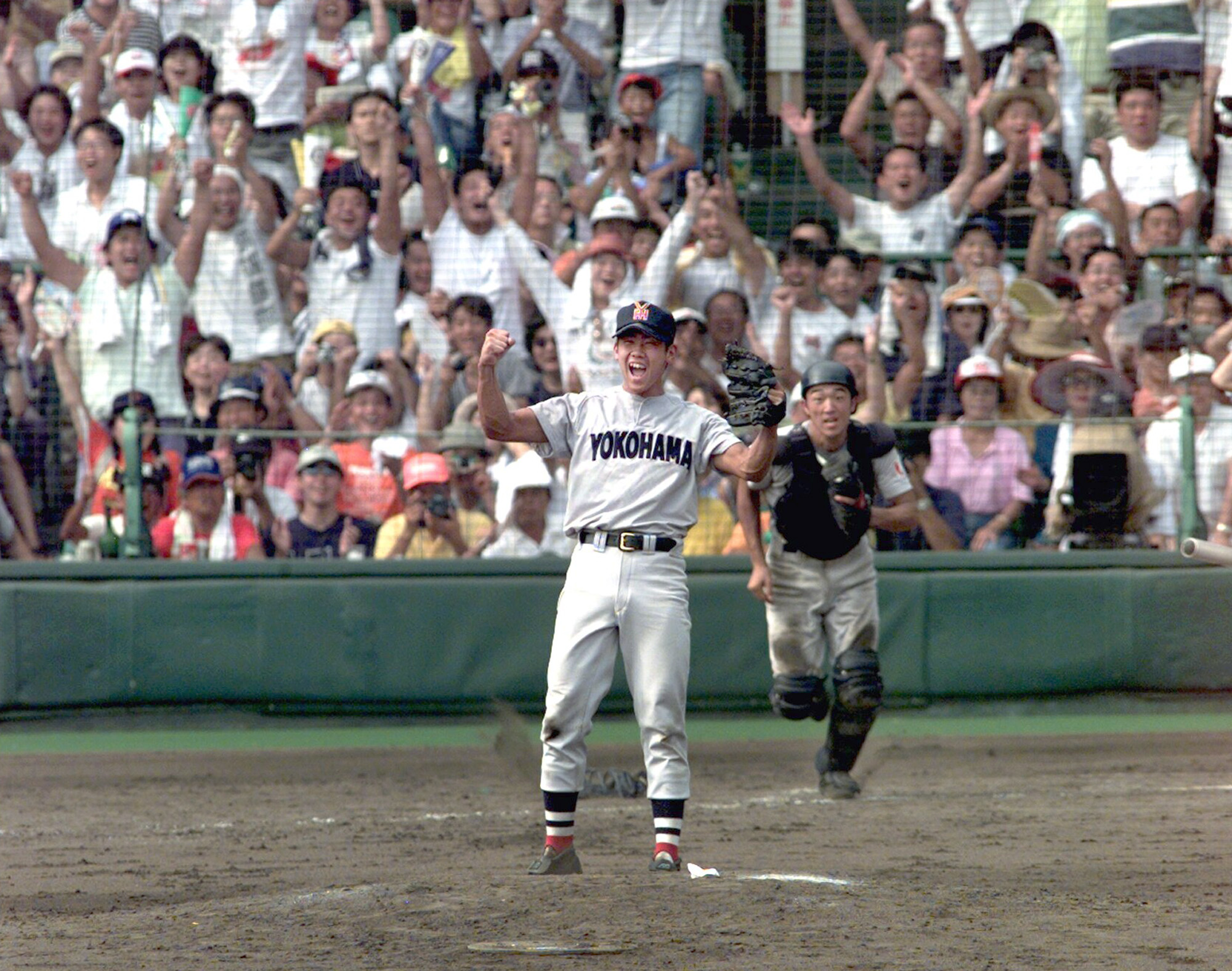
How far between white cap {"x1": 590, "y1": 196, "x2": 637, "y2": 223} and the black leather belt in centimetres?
511

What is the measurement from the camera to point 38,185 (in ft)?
34.4

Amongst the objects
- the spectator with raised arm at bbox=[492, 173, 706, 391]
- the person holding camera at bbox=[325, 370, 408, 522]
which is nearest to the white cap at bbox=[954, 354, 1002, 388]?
the spectator with raised arm at bbox=[492, 173, 706, 391]

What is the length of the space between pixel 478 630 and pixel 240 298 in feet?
9.00

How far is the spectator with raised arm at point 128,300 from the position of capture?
963 centimetres

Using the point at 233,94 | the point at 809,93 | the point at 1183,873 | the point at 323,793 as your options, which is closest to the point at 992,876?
the point at 1183,873

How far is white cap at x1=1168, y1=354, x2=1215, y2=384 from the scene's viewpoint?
361 inches

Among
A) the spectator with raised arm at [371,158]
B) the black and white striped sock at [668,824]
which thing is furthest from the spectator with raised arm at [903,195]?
the black and white striped sock at [668,824]

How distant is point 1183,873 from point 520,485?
4861 millimetres

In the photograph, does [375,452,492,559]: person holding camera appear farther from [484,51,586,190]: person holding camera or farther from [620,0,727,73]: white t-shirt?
[620,0,727,73]: white t-shirt

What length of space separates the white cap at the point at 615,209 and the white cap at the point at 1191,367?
341 centimetres

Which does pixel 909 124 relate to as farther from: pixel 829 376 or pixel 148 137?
pixel 148 137

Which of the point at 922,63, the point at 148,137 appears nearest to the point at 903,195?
the point at 922,63

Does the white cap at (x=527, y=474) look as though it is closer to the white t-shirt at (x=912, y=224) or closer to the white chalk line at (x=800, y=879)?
the white t-shirt at (x=912, y=224)

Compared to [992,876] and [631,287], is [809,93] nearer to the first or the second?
[631,287]
